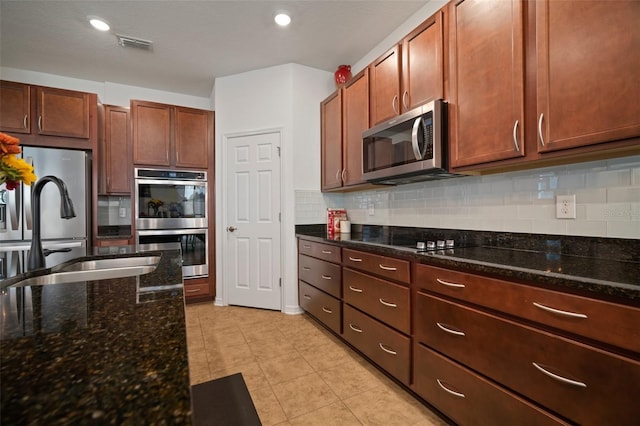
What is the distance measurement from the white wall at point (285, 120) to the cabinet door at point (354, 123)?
22.0 inches

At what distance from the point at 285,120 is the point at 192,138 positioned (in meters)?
1.23

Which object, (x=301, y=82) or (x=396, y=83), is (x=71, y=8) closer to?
(x=301, y=82)

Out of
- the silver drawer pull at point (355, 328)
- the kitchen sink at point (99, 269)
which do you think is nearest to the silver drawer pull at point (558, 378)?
the silver drawer pull at point (355, 328)

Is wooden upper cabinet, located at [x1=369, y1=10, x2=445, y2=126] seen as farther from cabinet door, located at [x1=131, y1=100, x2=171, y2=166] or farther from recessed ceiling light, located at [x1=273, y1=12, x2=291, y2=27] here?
cabinet door, located at [x1=131, y1=100, x2=171, y2=166]

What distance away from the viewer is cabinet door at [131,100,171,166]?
3.39 metres

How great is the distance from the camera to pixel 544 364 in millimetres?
1088

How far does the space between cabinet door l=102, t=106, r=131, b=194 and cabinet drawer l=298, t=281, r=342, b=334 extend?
241 cm

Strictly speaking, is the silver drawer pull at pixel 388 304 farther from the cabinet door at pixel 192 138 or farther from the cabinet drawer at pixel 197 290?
the cabinet door at pixel 192 138

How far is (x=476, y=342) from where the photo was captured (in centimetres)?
132

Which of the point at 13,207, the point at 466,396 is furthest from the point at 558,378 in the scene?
the point at 13,207

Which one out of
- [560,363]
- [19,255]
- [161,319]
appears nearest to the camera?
[161,319]

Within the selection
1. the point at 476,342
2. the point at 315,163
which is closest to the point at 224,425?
the point at 476,342

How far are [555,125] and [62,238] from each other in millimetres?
4028

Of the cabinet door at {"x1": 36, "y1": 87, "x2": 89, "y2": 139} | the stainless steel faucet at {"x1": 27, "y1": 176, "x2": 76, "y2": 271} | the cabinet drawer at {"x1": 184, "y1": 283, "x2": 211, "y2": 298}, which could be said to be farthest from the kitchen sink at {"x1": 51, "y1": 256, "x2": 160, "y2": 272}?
the cabinet door at {"x1": 36, "y1": 87, "x2": 89, "y2": 139}
